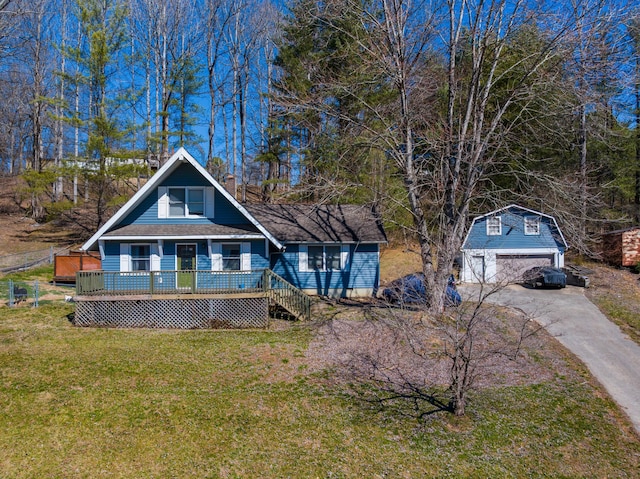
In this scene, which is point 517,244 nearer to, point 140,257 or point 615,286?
point 615,286

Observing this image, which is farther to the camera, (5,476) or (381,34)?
(381,34)

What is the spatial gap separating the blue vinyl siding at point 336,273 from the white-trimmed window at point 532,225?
11052mm

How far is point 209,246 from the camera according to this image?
17.2 metres

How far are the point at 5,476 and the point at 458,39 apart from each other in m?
17.8

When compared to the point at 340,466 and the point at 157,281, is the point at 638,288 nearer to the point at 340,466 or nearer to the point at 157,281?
the point at 340,466

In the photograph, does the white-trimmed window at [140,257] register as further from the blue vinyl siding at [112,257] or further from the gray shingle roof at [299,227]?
the gray shingle roof at [299,227]

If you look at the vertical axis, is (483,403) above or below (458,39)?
below

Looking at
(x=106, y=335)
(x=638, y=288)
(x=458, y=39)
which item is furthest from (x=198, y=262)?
(x=638, y=288)

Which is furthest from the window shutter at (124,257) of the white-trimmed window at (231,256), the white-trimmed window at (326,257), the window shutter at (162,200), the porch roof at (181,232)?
the white-trimmed window at (326,257)

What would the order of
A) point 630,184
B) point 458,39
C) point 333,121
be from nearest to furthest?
point 458,39 < point 333,121 < point 630,184

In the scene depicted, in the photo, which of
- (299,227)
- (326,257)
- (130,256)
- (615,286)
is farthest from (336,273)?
(615,286)

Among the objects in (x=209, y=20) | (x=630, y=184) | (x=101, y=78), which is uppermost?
(x=209, y=20)

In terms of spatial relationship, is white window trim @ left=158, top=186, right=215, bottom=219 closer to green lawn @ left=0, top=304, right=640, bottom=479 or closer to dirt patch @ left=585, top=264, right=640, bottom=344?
green lawn @ left=0, top=304, right=640, bottom=479

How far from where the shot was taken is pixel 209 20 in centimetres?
3444
